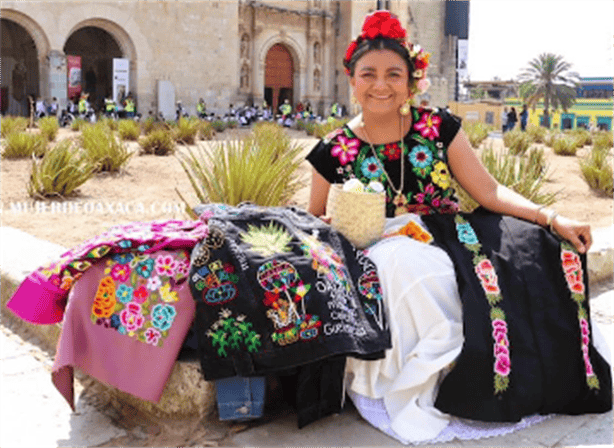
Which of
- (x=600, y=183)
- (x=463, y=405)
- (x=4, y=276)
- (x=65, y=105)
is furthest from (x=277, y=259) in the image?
(x=65, y=105)

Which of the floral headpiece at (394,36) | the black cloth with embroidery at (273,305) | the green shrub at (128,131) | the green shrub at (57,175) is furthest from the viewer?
the green shrub at (128,131)

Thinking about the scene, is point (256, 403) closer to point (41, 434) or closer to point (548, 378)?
point (41, 434)

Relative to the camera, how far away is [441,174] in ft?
8.04

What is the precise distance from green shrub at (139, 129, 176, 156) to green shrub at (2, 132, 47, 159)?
4.59 feet

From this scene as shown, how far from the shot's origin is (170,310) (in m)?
1.89

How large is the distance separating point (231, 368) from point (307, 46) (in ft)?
79.7

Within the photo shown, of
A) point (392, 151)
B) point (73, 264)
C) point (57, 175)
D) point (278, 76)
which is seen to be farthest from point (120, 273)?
point (278, 76)

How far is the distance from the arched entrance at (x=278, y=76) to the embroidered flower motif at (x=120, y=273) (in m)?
23.4

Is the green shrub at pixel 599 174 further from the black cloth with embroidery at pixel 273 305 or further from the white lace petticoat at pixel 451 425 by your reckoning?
the black cloth with embroidery at pixel 273 305

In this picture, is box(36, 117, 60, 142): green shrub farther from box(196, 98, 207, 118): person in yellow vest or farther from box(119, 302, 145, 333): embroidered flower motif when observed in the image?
box(119, 302, 145, 333): embroidered flower motif

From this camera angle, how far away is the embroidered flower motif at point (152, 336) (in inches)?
73.5

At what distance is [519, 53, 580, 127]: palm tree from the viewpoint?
1613 inches

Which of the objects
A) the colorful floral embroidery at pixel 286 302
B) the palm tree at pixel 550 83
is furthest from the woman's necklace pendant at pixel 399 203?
the palm tree at pixel 550 83

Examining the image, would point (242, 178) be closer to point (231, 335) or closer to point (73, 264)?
point (73, 264)
